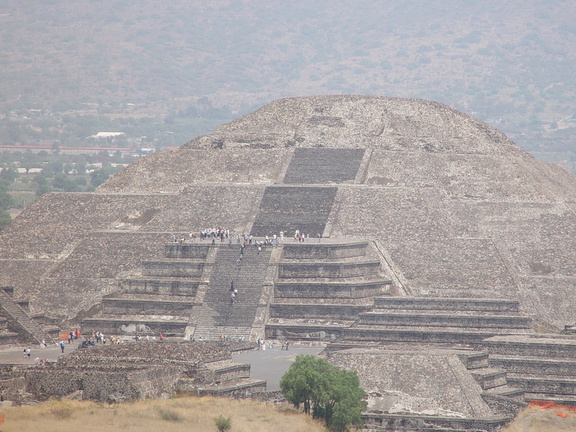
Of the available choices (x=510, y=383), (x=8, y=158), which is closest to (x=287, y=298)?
(x=510, y=383)

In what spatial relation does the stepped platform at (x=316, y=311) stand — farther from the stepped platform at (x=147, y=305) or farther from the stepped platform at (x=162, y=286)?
the stepped platform at (x=162, y=286)

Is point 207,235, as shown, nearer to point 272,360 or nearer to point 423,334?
point 272,360

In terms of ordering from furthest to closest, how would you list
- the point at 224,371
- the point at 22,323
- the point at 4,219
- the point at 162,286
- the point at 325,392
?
the point at 4,219 → the point at 162,286 → the point at 22,323 → the point at 224,371 → the point at 325,392

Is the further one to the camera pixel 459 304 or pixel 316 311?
pixel 316 311

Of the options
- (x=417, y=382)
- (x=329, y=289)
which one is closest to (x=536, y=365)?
(x=417, y=382)

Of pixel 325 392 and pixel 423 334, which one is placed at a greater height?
pixel 423 334

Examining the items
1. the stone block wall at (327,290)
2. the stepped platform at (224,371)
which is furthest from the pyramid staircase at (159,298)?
the stepped platform at (224,371)
